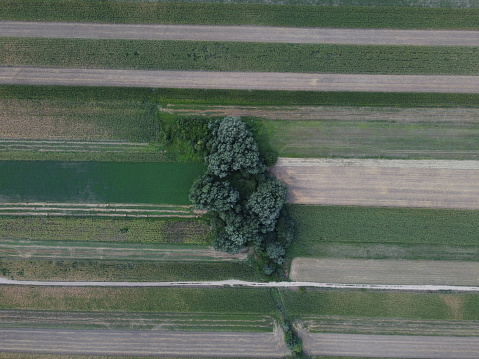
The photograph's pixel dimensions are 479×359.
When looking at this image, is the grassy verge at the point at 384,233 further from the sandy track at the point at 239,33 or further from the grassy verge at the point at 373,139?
the sandy track at the point at 239,33

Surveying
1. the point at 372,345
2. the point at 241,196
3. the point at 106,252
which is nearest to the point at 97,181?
the point at 106,252

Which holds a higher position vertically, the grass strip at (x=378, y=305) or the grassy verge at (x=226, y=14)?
the grassy verge at (x=226, y=14)

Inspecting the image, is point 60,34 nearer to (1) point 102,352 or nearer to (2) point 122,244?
(2) point 122,244

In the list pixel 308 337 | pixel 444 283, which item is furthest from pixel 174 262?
pixel 444 283

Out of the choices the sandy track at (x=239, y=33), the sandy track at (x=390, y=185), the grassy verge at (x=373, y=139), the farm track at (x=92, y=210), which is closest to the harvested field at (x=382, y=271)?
the sandy track at (x=390, y=185)

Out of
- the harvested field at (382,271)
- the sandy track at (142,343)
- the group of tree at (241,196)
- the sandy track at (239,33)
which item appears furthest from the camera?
the harvested field at (382,271)

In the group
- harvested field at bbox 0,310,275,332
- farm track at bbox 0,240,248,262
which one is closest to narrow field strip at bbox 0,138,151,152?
farm track at bbox 0,240,248,262

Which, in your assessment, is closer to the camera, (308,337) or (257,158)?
(257,158)
